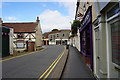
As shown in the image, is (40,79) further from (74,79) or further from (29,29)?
(29,29)

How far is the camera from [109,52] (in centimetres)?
383

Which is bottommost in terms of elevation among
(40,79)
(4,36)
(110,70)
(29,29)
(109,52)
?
(40,79)

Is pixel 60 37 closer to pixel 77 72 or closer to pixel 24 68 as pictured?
pixel 24 68

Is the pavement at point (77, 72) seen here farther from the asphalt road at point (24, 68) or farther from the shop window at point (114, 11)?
the shop window at point (114, 11)

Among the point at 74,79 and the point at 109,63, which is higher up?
the point at 109,63

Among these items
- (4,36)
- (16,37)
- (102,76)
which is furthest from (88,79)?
(16,37)

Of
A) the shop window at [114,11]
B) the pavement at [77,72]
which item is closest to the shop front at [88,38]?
the pavement at [77,72]

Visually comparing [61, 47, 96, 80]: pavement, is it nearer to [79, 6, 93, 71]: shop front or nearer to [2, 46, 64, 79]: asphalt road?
[79, 6, 93, 71]: shop front

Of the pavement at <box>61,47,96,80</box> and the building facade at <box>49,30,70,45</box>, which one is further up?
the building facade at <box>49,30,70,45</box>

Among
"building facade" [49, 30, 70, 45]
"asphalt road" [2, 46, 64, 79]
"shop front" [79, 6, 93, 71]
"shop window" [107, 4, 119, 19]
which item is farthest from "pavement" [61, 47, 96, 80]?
"building facade" [49, 30, 70, 45]

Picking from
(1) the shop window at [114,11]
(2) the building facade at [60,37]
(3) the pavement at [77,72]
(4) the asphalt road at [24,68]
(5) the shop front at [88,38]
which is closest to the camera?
(1) the shop window at [114,11]

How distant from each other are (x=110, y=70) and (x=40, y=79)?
3.15 meters

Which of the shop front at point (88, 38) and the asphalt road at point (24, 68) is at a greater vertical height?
the shop front at point (88, 38)

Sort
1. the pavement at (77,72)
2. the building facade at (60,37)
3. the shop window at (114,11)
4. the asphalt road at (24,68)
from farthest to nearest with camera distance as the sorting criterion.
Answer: the building facade at (60,37)
the asphalt road at (24,68)
the pavement at (77,72)
the shop window at (114,11)
